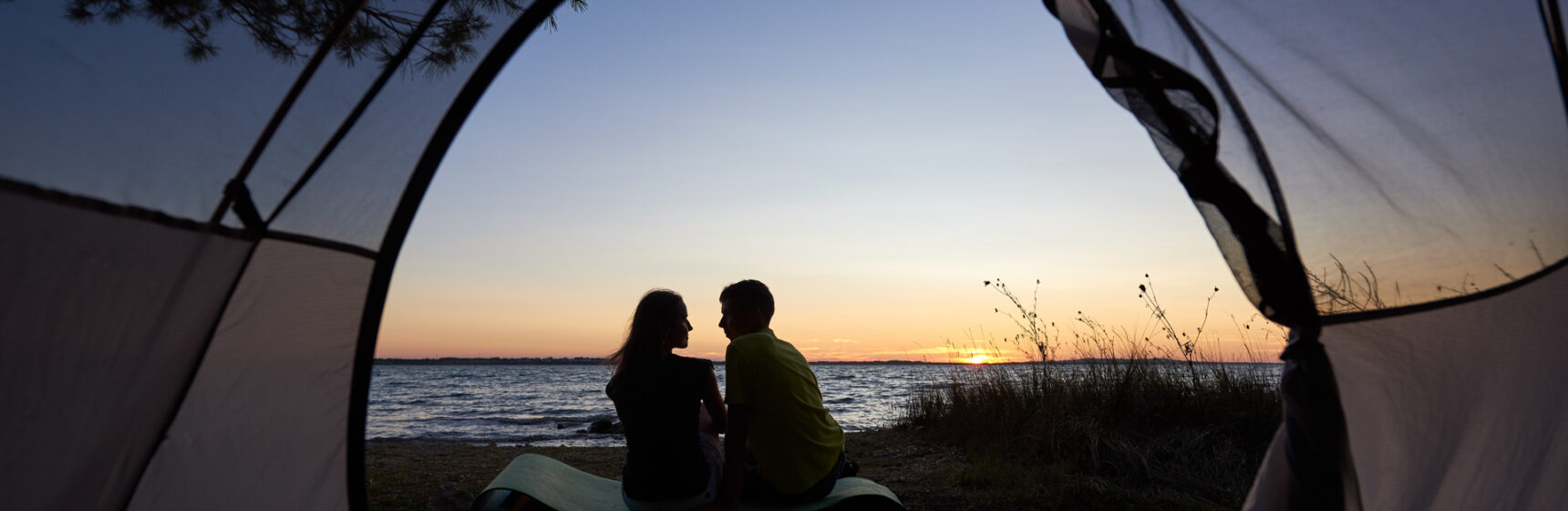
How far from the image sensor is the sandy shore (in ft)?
13.1

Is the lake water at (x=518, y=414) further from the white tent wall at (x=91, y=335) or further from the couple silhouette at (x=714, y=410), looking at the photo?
the white tent wall at (x=91, y=335)

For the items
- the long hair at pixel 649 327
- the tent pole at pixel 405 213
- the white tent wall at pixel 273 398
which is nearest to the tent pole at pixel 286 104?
the white tent wall at pixel 273 398

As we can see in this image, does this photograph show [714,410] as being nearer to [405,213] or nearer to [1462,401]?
[405,213]

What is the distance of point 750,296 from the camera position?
A: 307cm

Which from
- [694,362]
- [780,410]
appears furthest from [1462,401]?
[694,362]

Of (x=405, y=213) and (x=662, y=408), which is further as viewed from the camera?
(x=662, y=408)

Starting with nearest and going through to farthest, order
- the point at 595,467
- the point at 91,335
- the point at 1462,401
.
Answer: the point at 91,335 < the point at 1462,401 < the point at 595,467

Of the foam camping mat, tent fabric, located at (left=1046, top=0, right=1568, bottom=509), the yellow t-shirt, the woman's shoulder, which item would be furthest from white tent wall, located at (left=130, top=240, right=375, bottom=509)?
tent fabric, located at (left=1046, top=0, right=1568, bottom=509)

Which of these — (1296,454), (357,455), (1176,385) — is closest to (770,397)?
(357,455)

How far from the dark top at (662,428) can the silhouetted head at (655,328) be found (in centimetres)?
5

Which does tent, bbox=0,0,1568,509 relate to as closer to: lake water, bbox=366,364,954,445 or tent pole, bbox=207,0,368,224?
tent pole, bbox=207,0,368,224

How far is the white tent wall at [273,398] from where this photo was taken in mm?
1959

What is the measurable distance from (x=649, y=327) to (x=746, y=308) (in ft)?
1.31

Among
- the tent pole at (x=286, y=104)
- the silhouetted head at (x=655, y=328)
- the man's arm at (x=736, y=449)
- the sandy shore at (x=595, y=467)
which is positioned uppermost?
the tent pole at (x=286, y=104)
